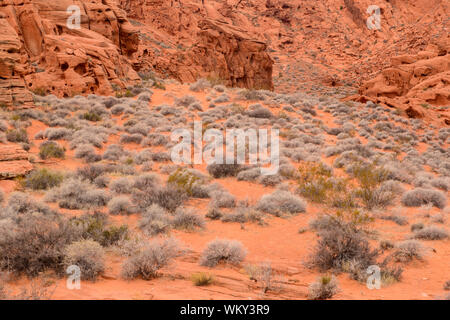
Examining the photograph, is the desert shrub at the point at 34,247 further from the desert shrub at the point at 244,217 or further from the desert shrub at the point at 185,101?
the desert shrub at the point at 185,101

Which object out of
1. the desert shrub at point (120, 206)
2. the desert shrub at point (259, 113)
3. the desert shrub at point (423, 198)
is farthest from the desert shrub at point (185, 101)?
the desert shrub at point (423, 198)

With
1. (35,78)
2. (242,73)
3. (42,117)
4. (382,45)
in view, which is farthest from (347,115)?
(382,45)

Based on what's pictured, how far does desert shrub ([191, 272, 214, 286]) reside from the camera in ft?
13.7

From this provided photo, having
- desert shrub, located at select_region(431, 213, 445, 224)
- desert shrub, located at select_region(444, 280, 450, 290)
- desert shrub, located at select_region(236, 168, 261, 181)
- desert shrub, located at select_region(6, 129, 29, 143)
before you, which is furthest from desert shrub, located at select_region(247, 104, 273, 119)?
desert shrub, located at select_region(444, 280, 450, 290)

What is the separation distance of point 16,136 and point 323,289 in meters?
11.1

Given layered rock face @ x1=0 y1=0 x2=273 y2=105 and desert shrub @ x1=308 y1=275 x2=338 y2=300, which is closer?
desert shrub @ x1=308 y1=275 x2=338 y2=300

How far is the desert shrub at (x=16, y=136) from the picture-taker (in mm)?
10565

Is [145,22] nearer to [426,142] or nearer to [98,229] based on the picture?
[426,142]

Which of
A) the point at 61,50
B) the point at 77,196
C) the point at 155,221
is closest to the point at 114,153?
the point at 77,196

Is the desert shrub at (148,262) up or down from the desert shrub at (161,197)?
down

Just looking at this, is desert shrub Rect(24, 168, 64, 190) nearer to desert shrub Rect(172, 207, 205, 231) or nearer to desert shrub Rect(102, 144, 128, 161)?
desert shrub Rect(102, 144, 128, 161)

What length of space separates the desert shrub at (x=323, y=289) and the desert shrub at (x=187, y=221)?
2.94 meters

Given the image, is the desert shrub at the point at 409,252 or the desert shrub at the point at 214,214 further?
the desert shrub at the point at 214,214

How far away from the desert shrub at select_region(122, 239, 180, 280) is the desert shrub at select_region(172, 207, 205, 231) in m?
1.52
